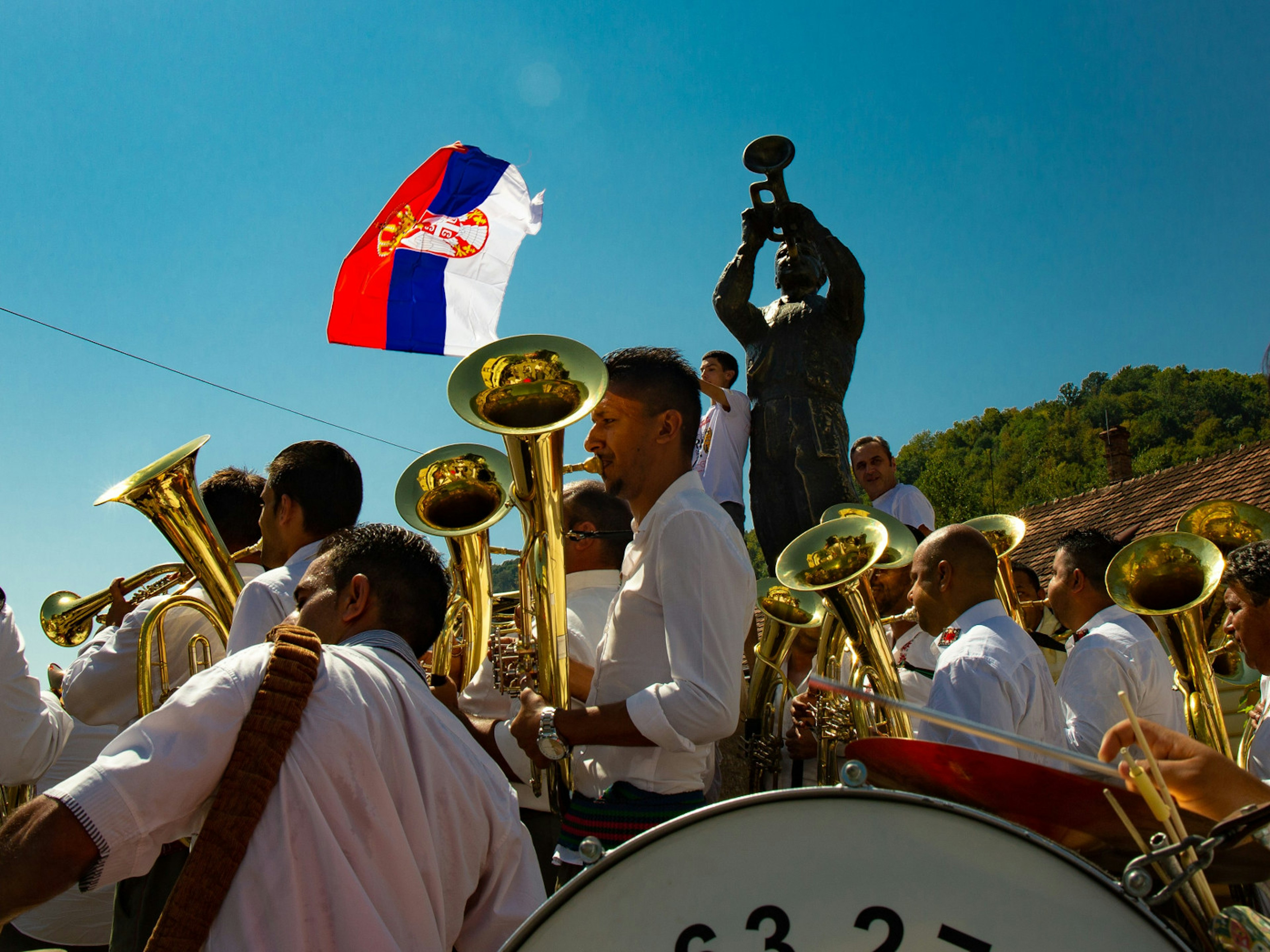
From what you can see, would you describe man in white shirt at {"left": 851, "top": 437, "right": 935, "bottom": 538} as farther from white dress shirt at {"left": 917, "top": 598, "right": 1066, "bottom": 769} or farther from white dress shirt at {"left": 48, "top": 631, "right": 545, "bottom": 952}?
white dress shirt at {"left": 48, "top": 631, "right": 545, "bottom": 952}

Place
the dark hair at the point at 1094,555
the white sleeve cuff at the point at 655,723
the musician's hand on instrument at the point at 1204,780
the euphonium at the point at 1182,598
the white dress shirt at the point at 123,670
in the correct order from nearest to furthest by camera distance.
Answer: the musician's hand on instrument at the point at 1204,780
the white sleeve cuff at the point at 655,723
the white dress shirt at the point at 123,670
the euphonium at the point at 1182,598
the dark hair at the point at 1094,555

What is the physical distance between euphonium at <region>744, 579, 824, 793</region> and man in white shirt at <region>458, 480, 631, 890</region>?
1077 mm

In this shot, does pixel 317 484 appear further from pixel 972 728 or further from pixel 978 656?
pixel 972 728

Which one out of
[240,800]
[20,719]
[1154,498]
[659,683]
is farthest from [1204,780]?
[1154,498]

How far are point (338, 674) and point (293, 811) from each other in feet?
0.90

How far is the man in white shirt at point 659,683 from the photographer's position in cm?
270

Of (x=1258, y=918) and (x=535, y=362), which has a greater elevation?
(x=535, y=362)

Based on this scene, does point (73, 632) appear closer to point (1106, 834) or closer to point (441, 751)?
point (441, 751)

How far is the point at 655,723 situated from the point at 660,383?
1263mm

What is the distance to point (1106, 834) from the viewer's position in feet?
4.99

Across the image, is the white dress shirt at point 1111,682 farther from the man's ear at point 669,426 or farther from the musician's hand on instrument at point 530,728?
the musician's hand on instrument at point 530,728

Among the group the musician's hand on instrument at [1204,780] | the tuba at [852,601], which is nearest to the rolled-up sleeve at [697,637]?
the musician's hand on instrument at [1204,780]

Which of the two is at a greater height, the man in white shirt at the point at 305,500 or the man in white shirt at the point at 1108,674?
the man in white shirt at the point at 305,500

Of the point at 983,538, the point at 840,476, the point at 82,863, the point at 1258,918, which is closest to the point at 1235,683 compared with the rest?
the point at 840,476
